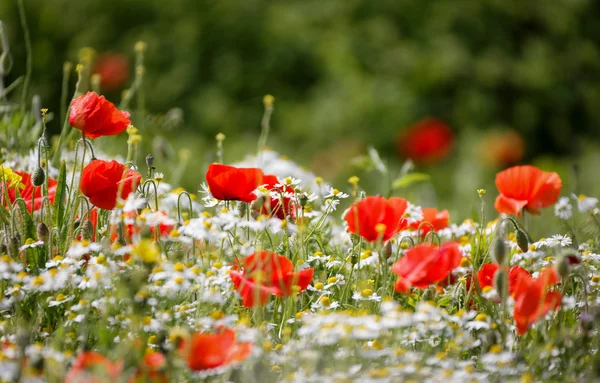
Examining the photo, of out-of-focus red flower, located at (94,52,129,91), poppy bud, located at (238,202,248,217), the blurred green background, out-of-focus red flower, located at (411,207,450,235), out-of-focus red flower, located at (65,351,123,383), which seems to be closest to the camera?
out-of-focus red flower, located at (65,351,123,383)

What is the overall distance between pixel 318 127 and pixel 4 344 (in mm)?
4114

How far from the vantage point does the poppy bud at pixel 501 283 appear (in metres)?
1.42

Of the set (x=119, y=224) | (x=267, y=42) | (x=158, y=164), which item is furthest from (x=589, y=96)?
(x=119, y=224)

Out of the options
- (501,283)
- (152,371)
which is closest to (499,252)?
(501,283)

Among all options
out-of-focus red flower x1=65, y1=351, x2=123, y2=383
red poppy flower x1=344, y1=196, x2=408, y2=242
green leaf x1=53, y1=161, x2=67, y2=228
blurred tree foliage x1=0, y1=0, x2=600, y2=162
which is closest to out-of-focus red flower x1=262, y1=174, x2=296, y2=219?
red poppy flower x1=344, y1=196, x2=408, y2=242

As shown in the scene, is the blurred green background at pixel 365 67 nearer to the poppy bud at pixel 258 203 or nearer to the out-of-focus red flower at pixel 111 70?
the out-of-focus red flower at pixel 111 70

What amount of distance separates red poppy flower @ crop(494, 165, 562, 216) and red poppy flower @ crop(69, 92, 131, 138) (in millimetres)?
936

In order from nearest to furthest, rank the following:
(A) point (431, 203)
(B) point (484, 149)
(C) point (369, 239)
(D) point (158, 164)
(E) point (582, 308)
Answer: (C) point (369, 239)
(E) point (582, 308)
(D) point (158, 164)
(A) point (431, 203)
(B) point (484, 149)

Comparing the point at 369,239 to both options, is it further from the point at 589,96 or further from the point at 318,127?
the point at 589,96

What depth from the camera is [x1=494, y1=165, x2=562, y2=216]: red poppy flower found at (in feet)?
6.31

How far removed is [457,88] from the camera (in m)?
5.81

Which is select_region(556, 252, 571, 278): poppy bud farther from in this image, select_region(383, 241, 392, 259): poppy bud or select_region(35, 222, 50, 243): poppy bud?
select_region(35, 222, 50, 243): poppy bud

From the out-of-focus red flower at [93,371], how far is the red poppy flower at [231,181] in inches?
22.4

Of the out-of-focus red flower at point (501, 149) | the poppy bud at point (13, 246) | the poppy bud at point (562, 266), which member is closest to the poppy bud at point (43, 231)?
the poppy bud at point (13, 246)
